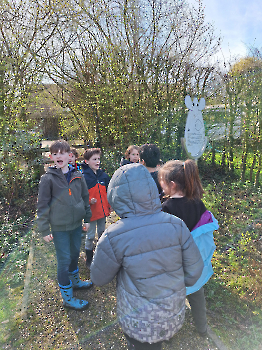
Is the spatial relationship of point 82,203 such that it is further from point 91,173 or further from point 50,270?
point 50,270

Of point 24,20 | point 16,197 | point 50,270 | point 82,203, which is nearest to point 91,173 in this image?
point 82,203

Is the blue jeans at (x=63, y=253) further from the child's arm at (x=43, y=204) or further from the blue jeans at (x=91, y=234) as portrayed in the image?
the blue jeans at (x=91, y=234)

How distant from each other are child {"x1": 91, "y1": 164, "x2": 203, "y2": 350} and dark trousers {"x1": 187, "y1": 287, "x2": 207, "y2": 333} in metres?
0.68

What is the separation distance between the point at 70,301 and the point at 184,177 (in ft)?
6.35

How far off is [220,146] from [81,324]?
620 centimetres

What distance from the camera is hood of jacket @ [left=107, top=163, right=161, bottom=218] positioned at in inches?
53.0

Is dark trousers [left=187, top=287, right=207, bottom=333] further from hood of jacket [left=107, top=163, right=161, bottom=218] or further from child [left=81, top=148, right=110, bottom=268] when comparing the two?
child [left=81, top=148, right=110, bottom=268]

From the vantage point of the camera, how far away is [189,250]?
143 centimetres

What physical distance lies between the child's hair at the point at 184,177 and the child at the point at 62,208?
3.52ft

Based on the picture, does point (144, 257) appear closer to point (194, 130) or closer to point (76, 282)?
point (76, 282)

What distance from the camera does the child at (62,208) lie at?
2.31m

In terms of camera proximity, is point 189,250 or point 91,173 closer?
point 189,250

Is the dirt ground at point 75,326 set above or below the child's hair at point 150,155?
below

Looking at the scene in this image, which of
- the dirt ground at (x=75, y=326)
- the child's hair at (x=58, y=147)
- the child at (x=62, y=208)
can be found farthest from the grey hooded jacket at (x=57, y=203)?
the dirt ground at (x=75, y=326)
